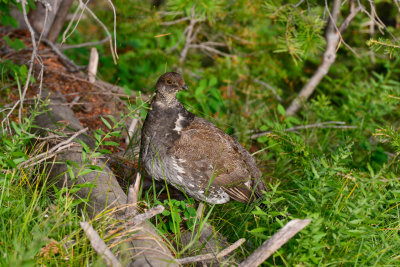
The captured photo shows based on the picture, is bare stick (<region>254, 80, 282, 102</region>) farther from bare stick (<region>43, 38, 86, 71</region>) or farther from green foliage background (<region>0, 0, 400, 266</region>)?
bare stick (<region>43, 38, 86, 71</region>)

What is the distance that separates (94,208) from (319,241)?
1.67m

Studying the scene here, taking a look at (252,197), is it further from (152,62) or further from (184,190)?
(152,62)

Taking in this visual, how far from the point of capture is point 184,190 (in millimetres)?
3889

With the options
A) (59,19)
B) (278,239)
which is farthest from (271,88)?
(278,239)

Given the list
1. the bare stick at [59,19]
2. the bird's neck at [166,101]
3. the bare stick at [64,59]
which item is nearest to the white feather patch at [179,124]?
the bird's neck at [166,101]

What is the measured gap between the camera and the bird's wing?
3832 mm

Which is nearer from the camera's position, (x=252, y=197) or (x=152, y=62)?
(x=252, y=197)

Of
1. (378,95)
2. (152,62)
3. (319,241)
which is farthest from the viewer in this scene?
(152,62)

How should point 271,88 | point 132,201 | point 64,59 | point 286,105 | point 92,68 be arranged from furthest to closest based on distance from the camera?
point 286,105
point 271,88
point 64,59
point 92,68
point 132,201

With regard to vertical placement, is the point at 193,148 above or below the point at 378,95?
above

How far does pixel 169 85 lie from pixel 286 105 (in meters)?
3.72

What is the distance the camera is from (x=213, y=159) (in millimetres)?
3922

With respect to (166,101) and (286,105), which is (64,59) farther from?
(286,105)

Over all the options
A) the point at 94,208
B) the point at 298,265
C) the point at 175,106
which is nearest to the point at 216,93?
the point at 175,106
